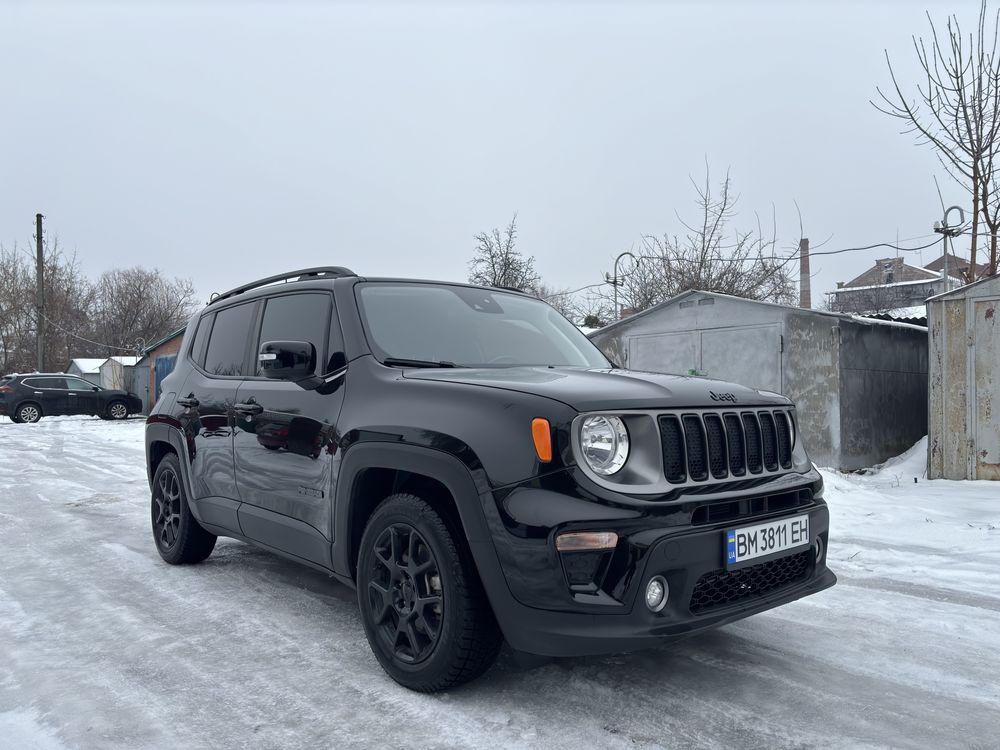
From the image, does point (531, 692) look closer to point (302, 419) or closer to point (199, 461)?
point (302, 419)

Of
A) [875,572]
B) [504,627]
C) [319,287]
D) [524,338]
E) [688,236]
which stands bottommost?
[875,572]

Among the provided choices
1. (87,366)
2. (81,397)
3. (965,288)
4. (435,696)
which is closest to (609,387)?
(435,696)

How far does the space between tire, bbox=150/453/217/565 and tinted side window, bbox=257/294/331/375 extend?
4.58 feet

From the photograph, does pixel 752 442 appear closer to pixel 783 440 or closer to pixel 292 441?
pixel 783 440

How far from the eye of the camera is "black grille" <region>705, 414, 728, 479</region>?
2959 mm

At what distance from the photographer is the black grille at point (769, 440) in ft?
10.5

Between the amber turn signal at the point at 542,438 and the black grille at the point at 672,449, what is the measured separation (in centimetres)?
43

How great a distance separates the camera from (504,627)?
271cm

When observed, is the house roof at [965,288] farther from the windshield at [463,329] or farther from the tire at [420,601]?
the tire at [420,601]

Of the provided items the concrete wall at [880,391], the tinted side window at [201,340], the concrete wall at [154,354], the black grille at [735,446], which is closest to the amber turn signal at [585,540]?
the black grille at [735,446]

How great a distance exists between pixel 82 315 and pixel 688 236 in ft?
160

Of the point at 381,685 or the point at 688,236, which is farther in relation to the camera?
the point at 688,236

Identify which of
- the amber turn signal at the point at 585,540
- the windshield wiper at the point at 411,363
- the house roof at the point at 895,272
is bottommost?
the amber turn signal at the point at 585,540

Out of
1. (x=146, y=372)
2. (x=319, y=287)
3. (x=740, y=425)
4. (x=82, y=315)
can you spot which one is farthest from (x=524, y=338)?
(x=82, y=315)
